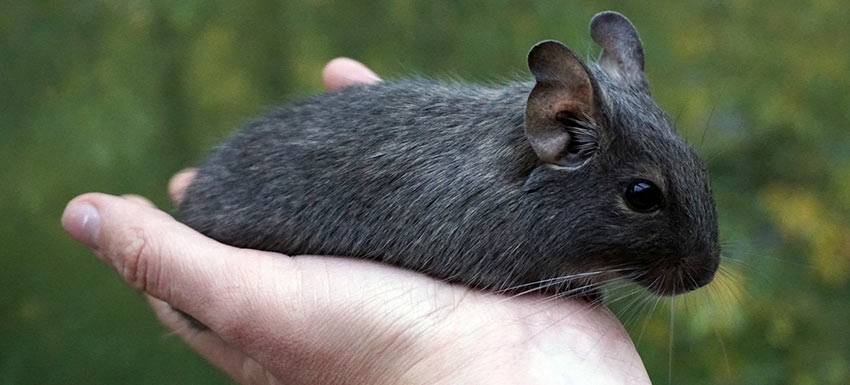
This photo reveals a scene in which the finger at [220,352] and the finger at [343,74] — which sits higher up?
the finger at [343,74]

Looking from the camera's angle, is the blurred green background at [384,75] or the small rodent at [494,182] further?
the blurred green background at [384,75]

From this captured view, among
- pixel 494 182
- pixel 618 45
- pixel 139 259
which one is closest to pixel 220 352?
pixel 139 259

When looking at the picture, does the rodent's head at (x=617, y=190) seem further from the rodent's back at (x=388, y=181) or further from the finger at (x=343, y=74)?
the finger at (x=343, y=74)

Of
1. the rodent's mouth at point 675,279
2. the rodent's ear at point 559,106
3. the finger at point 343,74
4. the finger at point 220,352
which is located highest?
the rodent's ear at point 559,106

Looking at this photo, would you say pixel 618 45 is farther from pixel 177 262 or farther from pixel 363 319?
pixel 177 262

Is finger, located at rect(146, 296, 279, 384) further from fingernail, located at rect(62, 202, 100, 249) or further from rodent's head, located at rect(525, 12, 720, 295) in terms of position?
rodent's head, located at rect(525, 12, 720, 295)

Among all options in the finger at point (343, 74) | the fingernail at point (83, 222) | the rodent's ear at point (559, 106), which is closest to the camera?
the rodent's ear at point (559, 106)

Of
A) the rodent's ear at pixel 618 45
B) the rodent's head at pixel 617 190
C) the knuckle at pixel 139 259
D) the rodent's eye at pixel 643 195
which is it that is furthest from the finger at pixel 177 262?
the rodent's ear at pixel 618 45

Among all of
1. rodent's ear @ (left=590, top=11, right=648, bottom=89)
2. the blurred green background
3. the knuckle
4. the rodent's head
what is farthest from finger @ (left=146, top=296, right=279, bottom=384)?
the blurred green background
